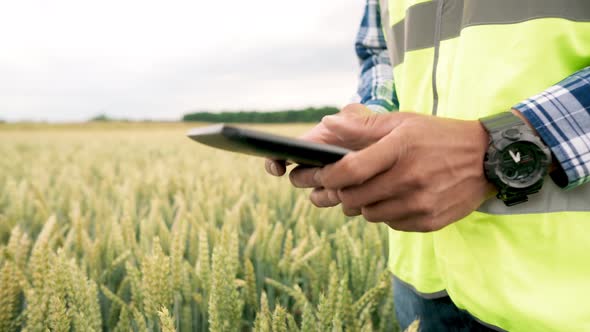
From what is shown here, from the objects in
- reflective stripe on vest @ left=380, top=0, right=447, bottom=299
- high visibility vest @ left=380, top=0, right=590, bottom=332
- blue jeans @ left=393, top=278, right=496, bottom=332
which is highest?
high visibility vest @ left=380, top=0, right=590, bottom=332

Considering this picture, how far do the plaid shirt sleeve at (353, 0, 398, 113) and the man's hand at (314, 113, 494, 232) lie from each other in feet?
1.59

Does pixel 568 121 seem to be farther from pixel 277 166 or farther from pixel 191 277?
pixel 191 277

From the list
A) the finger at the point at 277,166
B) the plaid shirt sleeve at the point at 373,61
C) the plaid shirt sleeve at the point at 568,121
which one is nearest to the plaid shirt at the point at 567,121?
the plaid shirt sleeve at the point at 568,121

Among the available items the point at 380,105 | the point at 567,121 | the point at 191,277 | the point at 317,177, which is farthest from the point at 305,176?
the point at 191,277

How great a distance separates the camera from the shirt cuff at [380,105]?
918mm

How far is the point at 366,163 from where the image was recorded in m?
0.42

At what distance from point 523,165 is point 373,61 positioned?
658mm

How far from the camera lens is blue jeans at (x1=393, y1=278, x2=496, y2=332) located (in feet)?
2.50

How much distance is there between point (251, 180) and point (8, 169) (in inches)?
84.3

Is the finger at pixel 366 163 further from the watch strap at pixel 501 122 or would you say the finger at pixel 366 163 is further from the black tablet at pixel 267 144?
the watch strap at pixel 501 122

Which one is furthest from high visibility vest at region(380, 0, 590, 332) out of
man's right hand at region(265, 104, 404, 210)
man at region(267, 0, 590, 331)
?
man's right hand at region(265, 104, 404, 210)

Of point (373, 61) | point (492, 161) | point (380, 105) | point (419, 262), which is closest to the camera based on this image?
point (492, 161)

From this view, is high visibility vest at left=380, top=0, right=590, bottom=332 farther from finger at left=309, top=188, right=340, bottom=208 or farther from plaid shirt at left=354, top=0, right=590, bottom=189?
finger at left=309, top=188, right=340, bottom=208

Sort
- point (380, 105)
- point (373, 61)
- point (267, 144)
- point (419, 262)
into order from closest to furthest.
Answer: point (267, 144)
point (419, 262)
point (380, 105)
point (373, 61)
